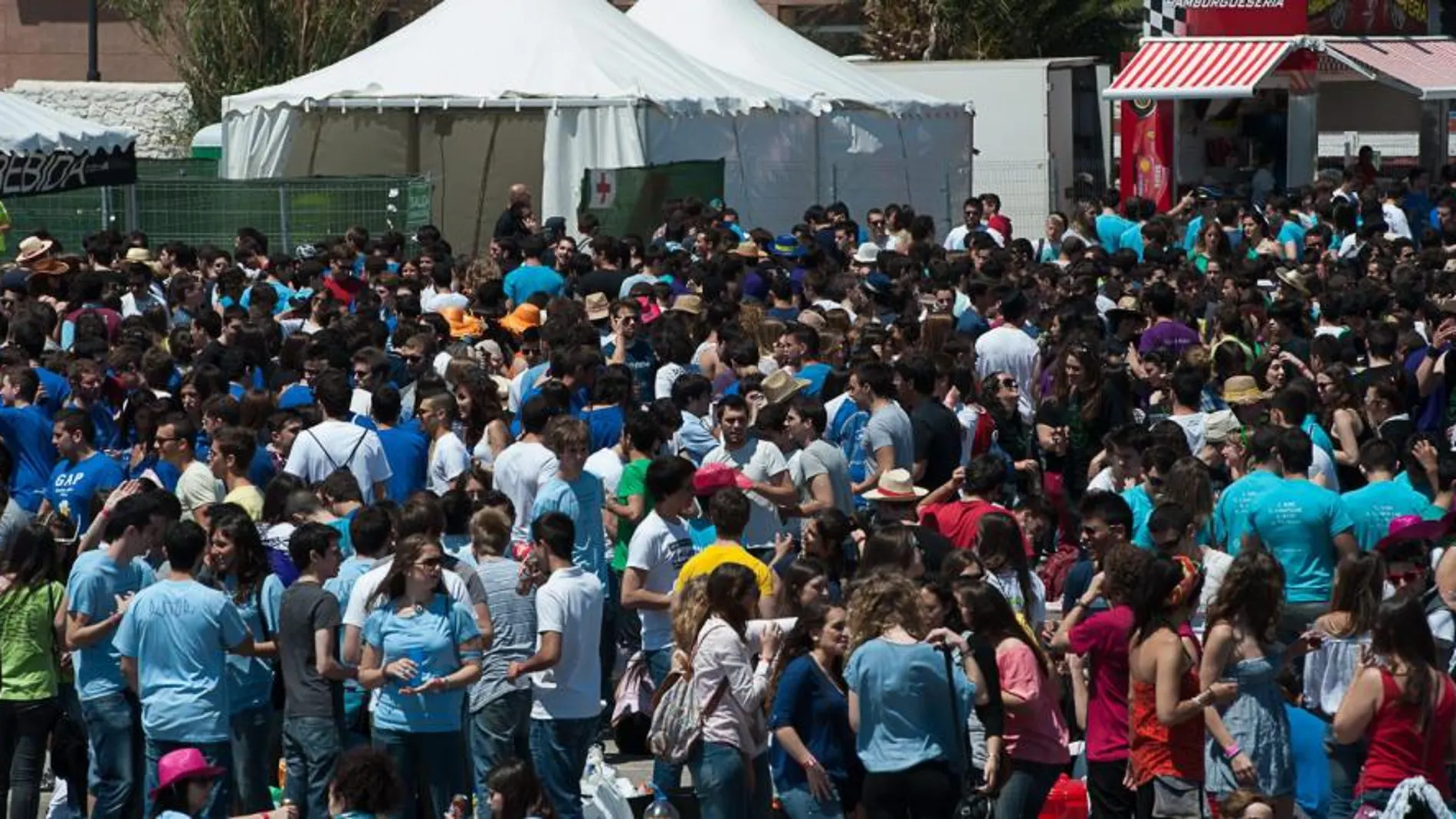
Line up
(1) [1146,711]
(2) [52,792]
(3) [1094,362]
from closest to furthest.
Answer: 1. (1) [1146,711]
2. (2) [52,792]
3. (3) [1094,362]

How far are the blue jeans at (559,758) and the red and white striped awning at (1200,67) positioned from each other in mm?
22396

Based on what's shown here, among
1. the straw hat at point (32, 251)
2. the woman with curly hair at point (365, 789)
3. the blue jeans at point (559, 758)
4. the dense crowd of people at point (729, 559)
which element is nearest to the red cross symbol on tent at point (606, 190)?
the straw hat at point (32, 251)

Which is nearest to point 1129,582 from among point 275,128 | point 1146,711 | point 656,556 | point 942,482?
point 1146,711

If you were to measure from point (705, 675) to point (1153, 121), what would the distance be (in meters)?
24.5

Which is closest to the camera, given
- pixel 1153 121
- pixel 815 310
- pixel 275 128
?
pixel 815 310

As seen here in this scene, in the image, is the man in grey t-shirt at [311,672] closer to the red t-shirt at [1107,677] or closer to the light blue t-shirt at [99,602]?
the light blue t-shirt at [99,602]

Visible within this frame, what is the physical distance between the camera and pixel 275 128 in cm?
2616

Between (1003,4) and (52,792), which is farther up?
(1003,4)

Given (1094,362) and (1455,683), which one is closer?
(1455,683)

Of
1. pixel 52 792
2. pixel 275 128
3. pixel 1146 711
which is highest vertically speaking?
pixel 275 128

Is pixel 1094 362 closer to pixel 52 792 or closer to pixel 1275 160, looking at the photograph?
pixel 52 792

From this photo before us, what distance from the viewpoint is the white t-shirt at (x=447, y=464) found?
444 inches

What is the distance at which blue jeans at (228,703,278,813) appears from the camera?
9250 mm

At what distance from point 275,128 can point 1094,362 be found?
581 inches
